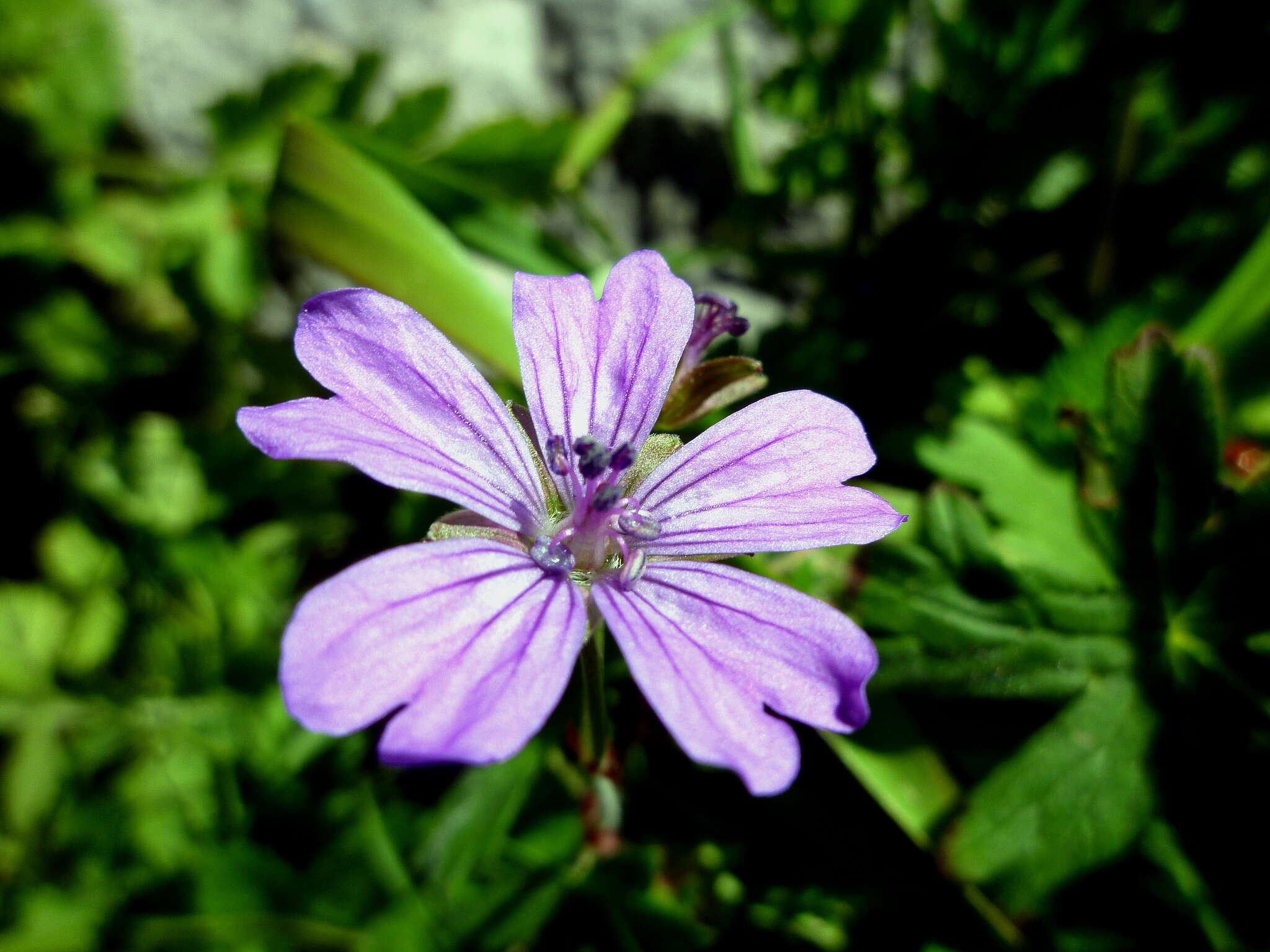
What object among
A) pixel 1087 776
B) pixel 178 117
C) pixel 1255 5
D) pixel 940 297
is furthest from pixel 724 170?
pixel 1087 776

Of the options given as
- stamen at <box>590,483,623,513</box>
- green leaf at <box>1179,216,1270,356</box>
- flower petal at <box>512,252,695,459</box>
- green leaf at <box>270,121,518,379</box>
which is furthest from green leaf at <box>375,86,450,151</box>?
green leaf at <box>1179,216,1270,356</box>

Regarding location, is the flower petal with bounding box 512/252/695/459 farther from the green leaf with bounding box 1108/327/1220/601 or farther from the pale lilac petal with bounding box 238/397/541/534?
the green leaf with bounding box 1108/327/1220/601

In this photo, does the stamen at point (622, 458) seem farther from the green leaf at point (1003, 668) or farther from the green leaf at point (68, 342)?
the green leaf at point (68, 342)

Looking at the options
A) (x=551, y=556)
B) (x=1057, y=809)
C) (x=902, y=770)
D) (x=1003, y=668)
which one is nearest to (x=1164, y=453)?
(x=1003, y=668)

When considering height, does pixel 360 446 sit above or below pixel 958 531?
above

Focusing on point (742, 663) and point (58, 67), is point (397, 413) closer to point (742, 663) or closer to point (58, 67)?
point (742, 663)

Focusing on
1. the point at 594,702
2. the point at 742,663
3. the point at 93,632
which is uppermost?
the point at 93,632

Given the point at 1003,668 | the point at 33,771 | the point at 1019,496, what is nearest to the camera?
the point at 1003,668

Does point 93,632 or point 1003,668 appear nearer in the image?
point 1003,668
